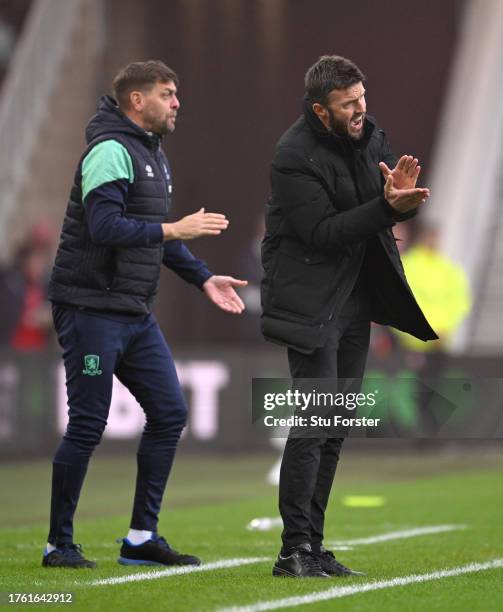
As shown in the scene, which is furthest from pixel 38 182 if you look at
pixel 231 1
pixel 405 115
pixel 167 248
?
pixel 167 248

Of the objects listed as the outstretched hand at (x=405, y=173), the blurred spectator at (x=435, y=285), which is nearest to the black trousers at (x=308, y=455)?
the outstretched hand at (x=405, y=173)

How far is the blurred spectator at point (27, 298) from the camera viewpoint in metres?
16.1

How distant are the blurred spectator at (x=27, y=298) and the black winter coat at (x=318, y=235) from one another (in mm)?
9045

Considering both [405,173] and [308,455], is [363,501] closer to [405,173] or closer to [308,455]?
[308,455]

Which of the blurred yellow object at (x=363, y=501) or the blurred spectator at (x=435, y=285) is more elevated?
the blurred spectator at (x=435, y=285)

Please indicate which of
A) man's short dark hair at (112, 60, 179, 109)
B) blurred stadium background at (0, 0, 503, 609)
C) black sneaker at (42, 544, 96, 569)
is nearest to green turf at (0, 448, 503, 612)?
black sneaker at (42, 544, 96, 569)

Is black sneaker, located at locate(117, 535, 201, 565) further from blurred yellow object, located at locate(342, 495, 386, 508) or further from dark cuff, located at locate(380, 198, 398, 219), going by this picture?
blurred yellow object, located at locate(342, 495, 386, 508)

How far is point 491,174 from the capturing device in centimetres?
2095

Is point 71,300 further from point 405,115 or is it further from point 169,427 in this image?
point 405,115

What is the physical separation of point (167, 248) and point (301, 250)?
1.09m

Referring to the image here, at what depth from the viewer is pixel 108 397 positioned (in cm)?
762

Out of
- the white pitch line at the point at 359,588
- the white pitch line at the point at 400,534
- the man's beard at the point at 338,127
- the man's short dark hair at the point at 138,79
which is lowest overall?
the white pitch line at the point at 400,534

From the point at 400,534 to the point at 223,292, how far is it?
2.21m

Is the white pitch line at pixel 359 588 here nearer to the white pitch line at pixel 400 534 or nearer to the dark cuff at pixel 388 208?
the white pitch line at pixel 400 534
